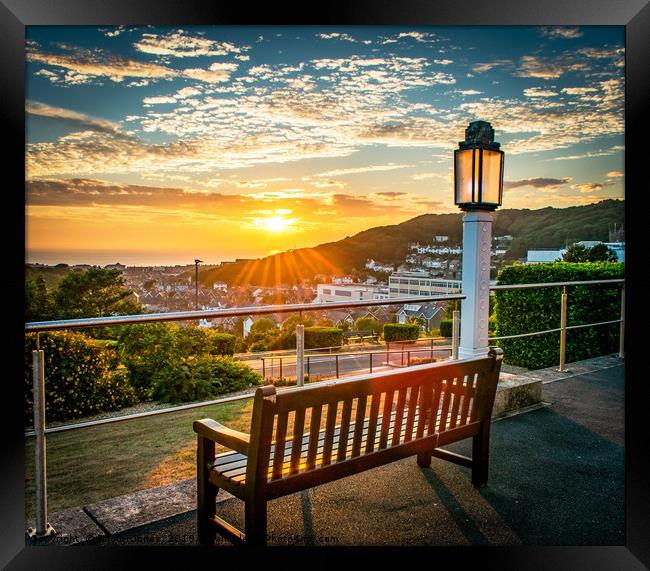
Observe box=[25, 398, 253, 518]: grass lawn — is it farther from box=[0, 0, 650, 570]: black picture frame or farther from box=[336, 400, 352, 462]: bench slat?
box=[336, 400, 352, 462]: bench slat

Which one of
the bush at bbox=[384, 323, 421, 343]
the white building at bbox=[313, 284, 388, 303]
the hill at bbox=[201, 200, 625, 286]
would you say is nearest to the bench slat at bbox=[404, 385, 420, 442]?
the white building at bbox=[313, 284, 388, 303]

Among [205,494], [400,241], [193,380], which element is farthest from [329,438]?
[193,380]

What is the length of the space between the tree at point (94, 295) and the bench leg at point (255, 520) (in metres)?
9.60

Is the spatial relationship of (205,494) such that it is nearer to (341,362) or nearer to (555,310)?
(555,310)

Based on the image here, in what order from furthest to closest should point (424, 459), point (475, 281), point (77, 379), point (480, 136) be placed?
point (77, 379) < point (475, 281) < point (480, 136) < point (424, 459)

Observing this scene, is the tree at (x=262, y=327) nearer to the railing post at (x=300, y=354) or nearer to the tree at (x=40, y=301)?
the tree at (x=40, y=301)

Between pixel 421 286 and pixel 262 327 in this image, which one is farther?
pixel 262 327

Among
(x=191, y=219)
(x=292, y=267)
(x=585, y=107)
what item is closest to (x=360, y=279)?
(x=292, y=267)

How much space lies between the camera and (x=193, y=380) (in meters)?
9.72

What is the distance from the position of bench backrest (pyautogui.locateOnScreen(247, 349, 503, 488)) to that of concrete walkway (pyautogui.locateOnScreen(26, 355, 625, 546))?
1.20 feet

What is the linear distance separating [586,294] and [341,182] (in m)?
4.34

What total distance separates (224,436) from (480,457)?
147 cm

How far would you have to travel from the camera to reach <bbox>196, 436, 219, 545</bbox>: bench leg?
8.03ft
